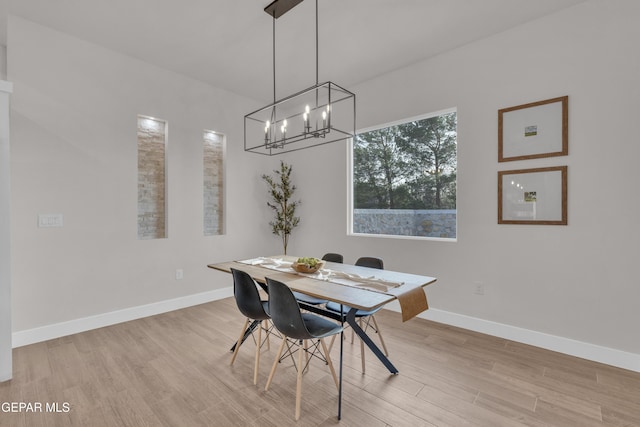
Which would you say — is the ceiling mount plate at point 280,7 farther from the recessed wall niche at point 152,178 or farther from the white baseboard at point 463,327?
the white baseboard at point 463,327

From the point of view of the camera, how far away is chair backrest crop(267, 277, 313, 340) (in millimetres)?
1828

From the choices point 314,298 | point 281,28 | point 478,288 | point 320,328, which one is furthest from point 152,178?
point 478,288

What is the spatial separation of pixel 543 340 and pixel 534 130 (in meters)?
1.98

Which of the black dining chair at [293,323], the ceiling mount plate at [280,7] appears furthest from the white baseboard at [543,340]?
the ceiling mount plate at [280,7]

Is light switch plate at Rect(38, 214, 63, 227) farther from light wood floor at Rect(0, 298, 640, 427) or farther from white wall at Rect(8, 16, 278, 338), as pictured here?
light wood floor at Rect(0, 298, 640, 427)

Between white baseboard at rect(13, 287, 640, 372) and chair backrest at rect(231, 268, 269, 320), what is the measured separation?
6.69 feet

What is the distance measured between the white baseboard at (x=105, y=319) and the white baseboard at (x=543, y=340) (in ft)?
9.75

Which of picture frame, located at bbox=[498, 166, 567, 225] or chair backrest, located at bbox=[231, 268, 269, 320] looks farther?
picture frame, located at bbox=[498, 166, 567, 225]

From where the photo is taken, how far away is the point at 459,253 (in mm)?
3312

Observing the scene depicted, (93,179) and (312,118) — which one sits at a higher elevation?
(312,118)

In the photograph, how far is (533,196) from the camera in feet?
9.32

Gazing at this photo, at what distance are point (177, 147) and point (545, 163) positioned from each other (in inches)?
→ 163

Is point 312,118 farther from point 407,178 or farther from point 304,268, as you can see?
point 304,268

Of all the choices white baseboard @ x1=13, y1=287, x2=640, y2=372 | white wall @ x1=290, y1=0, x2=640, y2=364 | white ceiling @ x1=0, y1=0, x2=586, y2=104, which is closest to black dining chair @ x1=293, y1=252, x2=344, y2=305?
white wall @ x1=290, y1=0, x2=640, y2=364
